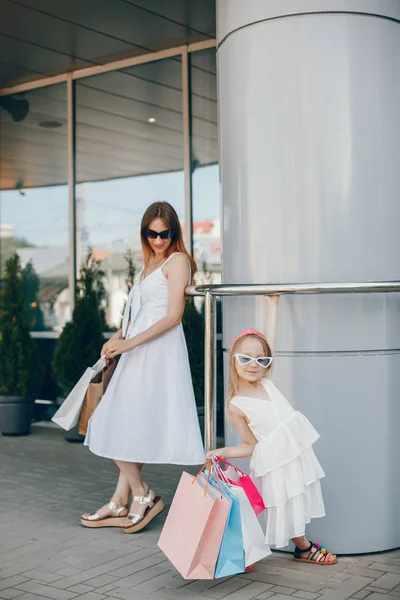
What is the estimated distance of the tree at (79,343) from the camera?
8.59 metres

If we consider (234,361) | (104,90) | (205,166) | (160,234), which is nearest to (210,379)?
(234,361)

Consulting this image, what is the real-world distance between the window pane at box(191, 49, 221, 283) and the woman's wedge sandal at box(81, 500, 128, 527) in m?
3.93

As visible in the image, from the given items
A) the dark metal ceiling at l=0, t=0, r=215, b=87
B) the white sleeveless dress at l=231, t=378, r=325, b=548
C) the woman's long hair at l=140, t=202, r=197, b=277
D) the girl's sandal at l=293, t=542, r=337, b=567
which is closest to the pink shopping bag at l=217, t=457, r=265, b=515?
the white sleeveless dress at l=231, t=378, r=325, b=548

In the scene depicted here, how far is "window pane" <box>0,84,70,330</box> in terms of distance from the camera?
9828 mm

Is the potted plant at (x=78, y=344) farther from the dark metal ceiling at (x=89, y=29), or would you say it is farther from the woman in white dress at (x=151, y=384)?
the woman in white dress at (x=151, y=384)

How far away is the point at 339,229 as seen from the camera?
14.1ft

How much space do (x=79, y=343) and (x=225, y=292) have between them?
466 centimetres

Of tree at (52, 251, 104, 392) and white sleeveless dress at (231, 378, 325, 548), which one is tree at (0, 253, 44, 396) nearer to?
tree at (52, 251, 104, 392)

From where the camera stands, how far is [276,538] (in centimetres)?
385

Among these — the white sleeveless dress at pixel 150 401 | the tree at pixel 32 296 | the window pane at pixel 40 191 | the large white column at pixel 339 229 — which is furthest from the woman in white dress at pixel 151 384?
the tree at pixel 32 296

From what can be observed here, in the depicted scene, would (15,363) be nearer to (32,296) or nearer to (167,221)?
(32,296)

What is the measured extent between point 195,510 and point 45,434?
5432 mm

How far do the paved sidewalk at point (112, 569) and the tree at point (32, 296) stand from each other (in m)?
4.28

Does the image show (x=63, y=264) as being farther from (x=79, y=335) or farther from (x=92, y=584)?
(x=92, y=584)
